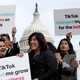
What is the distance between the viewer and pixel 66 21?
10.6 m

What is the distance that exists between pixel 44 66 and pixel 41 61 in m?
0.10

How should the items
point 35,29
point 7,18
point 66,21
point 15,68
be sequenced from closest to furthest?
point 15,68, point 7,18, point 66,21, point 35,29

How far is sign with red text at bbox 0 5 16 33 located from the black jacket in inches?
125

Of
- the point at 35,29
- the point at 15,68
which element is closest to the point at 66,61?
the point at 15,68

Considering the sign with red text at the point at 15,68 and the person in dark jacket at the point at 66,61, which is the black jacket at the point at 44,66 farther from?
the person in dark jacket at the point at 66,61

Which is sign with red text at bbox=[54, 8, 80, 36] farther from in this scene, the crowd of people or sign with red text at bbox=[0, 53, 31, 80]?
sign with red text at bbox=[0, 53, 31, 80]

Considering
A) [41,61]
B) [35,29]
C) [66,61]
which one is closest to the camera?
[41,61]

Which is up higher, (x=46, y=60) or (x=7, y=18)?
(x=7, y=18)

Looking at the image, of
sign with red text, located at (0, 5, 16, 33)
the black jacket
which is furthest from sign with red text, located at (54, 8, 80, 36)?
the black jacket

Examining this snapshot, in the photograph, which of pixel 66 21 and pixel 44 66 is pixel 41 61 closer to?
pixel 44 66

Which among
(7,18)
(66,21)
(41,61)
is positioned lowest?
(41,61)

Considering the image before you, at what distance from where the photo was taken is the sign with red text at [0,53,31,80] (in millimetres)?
6883

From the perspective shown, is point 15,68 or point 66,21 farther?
point 66,21

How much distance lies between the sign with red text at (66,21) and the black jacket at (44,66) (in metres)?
3.51
